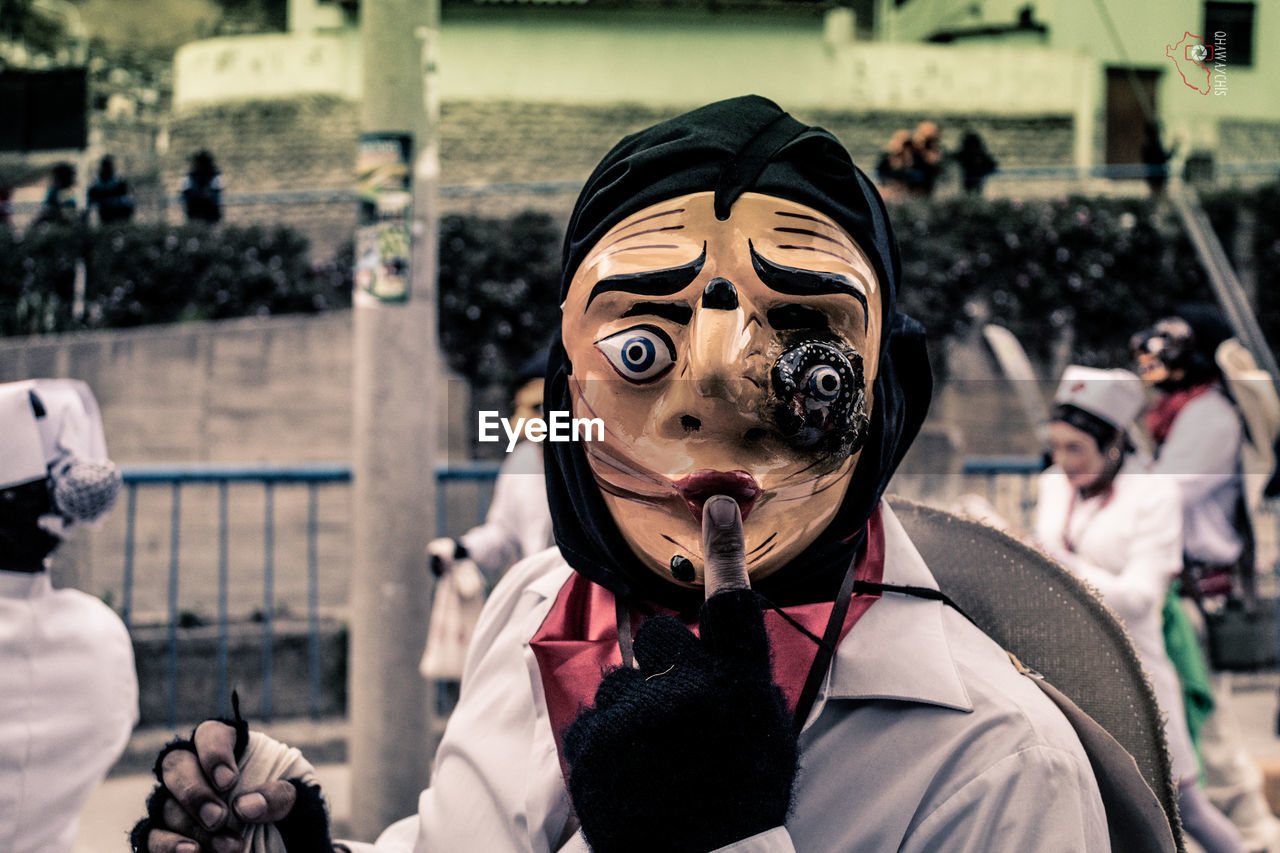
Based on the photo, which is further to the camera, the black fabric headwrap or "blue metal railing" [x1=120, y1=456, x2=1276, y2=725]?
"blue metal railing" [x1=120, y1=456, x2=1276, y2=725]

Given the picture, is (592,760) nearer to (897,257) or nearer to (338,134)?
(897,257)

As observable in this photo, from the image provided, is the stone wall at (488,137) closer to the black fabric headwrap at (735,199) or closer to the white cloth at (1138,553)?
the white cloth at (1138,553)

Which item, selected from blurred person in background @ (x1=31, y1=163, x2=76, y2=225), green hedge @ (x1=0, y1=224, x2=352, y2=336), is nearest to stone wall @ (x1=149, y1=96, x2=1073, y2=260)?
blurred person in background @ (x1=31, y1=163, x2=76, y2=225)

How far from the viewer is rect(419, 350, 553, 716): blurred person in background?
156 inches

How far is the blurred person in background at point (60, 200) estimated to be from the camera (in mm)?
12031

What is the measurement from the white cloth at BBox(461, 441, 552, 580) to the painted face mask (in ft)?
11.1

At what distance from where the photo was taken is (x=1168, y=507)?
379 centimetres

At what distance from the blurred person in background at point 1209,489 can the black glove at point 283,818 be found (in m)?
3.53

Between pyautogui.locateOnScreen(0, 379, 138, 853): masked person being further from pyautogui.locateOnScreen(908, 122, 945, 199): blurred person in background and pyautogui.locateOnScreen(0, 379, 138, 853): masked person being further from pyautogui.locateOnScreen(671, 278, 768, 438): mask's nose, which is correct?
pyautogui.locateOnScreen(908, 122, 945, 199): blurred person in background

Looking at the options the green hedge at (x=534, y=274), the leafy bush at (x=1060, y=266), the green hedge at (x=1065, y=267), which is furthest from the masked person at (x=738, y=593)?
the green hedge at (x=1065, y=267)

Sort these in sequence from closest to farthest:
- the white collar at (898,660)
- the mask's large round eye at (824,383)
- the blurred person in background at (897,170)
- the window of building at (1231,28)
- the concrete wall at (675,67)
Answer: the mask's large round eye at (824,383) < the white collar at (898,660) < the window of building at (1231,28) < the blurred person in background at (897,170) < the concrete wall at (675,67)

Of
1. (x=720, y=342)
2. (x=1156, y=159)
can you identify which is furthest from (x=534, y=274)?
(x=720, y=342)

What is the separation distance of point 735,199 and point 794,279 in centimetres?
12

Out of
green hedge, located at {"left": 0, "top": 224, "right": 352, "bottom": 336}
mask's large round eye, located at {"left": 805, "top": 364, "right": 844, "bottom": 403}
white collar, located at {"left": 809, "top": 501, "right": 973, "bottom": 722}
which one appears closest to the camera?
mask's large round eye, located at {"left": 805, "top": 364, "right": 844, "bottom": 403}
